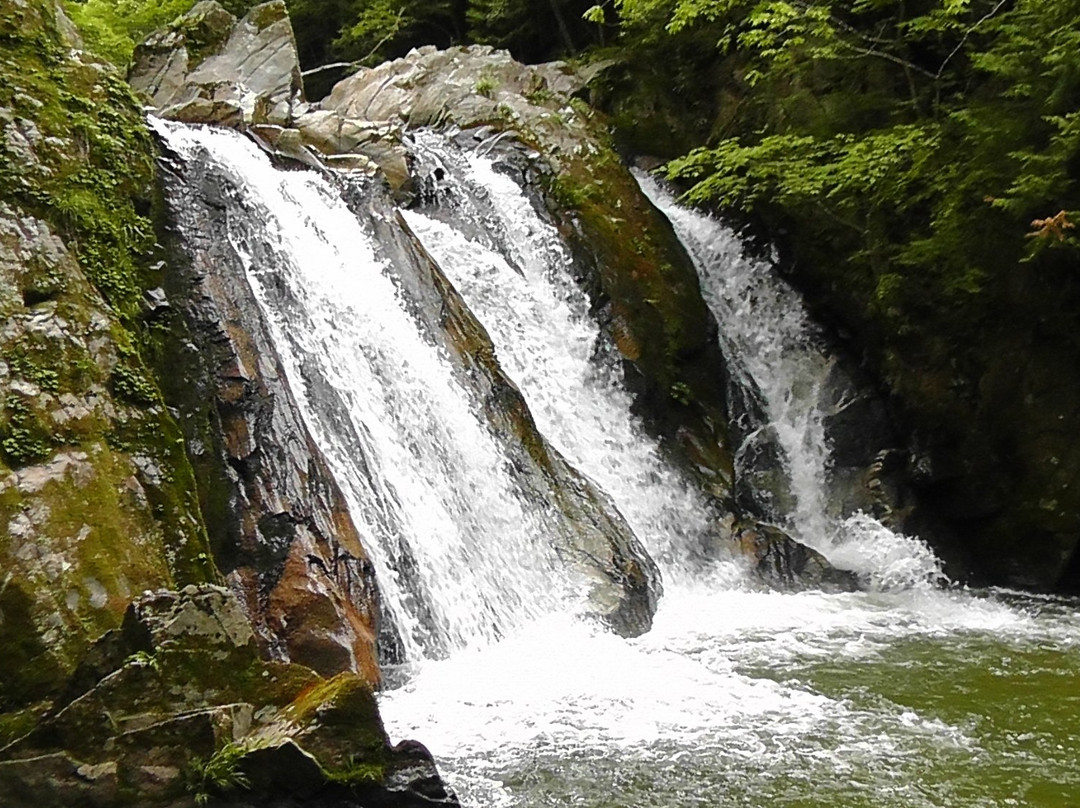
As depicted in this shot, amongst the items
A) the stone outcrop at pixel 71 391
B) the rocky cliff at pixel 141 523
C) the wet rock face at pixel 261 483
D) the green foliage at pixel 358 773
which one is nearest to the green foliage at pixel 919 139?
the wet rock face at pixel 261 483

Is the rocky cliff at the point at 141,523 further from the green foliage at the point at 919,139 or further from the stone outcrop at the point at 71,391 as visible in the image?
the green foliage at the point at 919,139

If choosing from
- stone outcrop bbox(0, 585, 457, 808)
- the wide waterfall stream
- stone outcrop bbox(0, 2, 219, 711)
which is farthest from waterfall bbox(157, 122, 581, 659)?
stone outcrop bbox(0, 585, 457, 808)

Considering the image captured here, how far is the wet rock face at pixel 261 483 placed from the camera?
21.2ft

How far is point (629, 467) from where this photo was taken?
11.1 metres

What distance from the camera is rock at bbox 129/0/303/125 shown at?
14.9 m

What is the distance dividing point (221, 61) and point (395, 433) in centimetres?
1040

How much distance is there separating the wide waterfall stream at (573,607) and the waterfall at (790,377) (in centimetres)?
6

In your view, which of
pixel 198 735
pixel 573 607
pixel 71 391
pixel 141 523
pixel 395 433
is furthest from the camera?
pixel 395 433

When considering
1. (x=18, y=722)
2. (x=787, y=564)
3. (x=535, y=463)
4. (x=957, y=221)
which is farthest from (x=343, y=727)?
(x=957, y=221)

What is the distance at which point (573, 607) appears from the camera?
27.6 ft

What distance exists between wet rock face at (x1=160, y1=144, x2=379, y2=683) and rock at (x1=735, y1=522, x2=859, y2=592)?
4.93 m

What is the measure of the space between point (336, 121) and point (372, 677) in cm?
940

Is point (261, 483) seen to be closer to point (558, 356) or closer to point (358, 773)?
point (358, 773)

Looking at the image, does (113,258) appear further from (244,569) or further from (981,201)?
(981,201)
